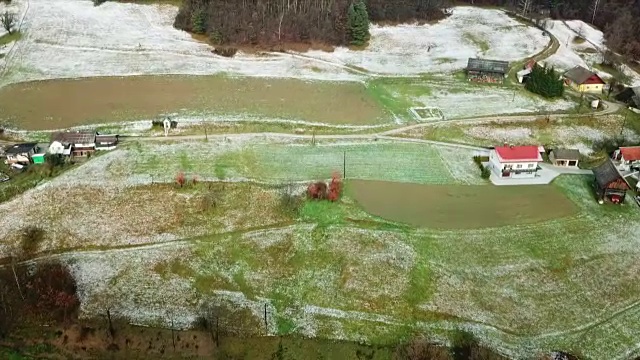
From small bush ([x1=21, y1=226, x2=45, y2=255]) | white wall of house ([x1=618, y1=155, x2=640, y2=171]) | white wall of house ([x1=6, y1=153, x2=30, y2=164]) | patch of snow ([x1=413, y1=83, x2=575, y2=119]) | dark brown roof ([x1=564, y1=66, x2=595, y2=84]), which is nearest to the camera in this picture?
small bush ([x1=21, y1=226, x2=45, y2=255])

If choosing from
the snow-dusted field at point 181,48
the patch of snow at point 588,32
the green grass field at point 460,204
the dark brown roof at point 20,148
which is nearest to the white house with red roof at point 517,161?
the green grass field at point 460,204

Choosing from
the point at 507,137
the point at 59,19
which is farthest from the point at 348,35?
the point at 59,19

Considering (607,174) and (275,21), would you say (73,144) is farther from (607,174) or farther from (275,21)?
(607,174)

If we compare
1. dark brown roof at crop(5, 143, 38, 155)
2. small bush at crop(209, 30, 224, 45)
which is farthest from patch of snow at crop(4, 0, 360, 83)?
dark brown roof at crop(5, 143, 38, 155)

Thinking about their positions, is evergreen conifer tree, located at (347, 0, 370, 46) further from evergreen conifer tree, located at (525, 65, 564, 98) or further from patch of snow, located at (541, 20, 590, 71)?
patch of snow, located at (541, 20, 590, 71)

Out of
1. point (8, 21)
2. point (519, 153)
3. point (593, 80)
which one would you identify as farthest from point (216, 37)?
point (593, 80)

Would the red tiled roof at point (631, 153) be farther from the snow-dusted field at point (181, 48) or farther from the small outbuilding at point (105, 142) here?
the small outbuilding at point (105, 142)
